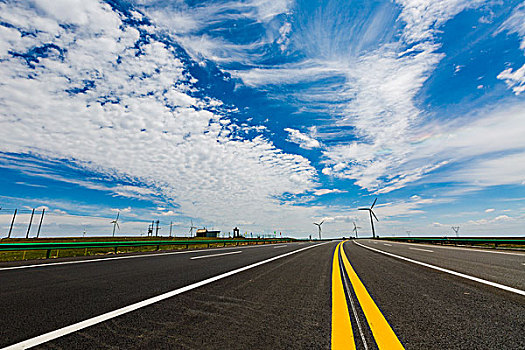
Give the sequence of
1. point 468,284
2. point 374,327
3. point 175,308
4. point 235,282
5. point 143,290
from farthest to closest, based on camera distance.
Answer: point 235,282 < point 468,284 < point 143,290 < point 175,308 < point 374,327

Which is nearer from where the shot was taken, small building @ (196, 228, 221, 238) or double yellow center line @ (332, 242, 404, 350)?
double yellow center line @ (332, 242, 404, 350)

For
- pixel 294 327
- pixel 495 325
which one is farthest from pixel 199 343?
pixel 495 325

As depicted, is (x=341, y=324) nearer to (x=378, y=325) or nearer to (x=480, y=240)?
(x=378, y=325)

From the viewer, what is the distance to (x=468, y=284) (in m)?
4.68

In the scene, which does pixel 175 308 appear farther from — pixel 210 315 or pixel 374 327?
pixel 374 327

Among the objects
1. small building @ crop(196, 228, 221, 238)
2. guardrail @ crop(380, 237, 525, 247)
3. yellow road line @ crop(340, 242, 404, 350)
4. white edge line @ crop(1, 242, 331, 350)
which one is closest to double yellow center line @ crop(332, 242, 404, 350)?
yellow road line @ crop(340, 242, 404, 350)

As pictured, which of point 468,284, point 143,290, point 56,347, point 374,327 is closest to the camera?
point 56,347

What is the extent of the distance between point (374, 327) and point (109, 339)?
2589 millimetres

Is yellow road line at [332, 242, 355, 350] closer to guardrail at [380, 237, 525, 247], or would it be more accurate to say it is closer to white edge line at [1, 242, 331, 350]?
white edge line at [1, 242, 331, 350]

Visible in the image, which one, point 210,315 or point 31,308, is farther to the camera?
point 31,308

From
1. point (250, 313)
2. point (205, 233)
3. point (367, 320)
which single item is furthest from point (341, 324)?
point (205, 233)

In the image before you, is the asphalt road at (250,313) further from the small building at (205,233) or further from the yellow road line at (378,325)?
the small building at (205,233)

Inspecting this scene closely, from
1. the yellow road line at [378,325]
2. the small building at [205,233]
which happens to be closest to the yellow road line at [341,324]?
the yellow road line at [378,325]

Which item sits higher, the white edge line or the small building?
the small building
